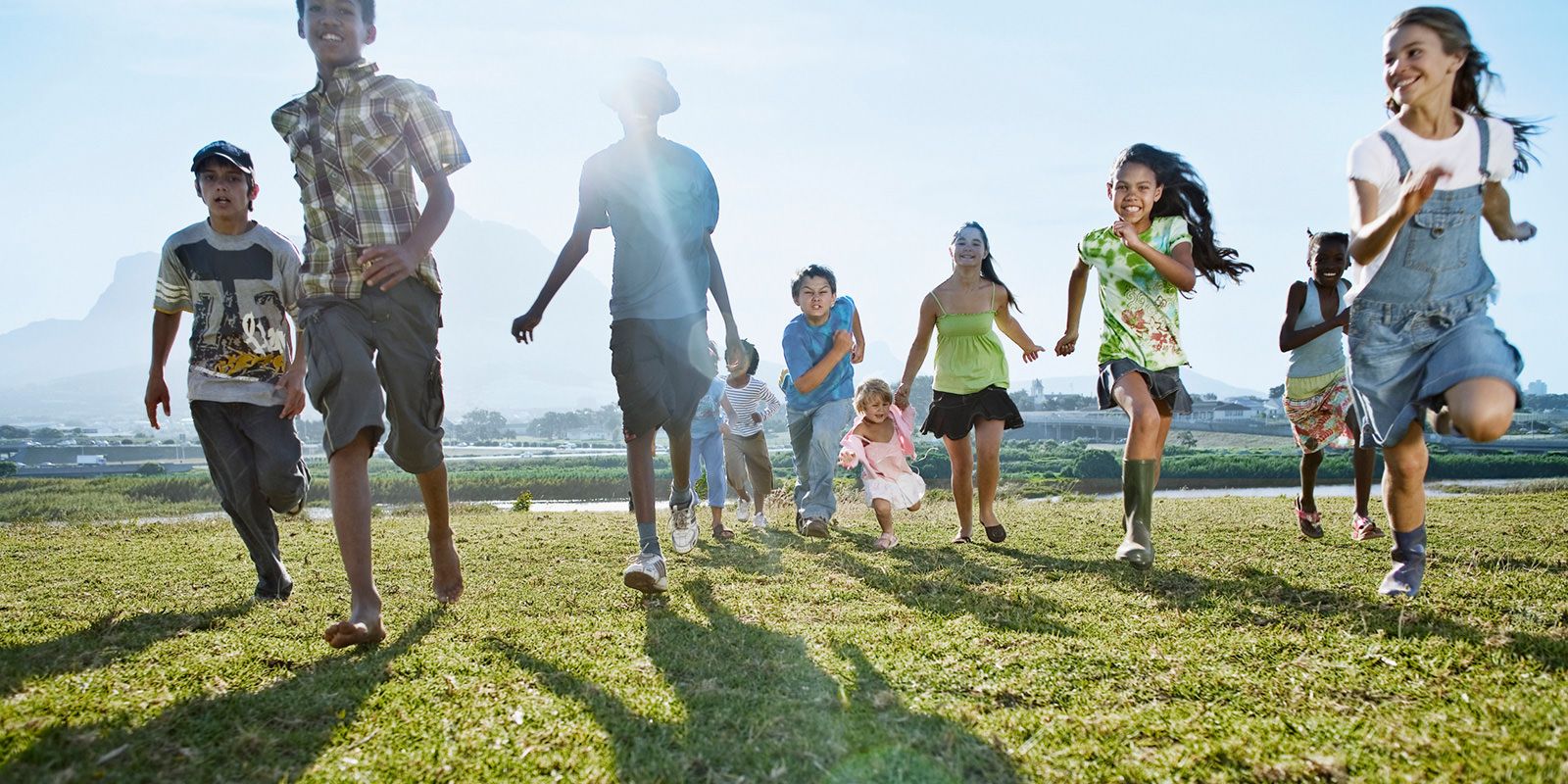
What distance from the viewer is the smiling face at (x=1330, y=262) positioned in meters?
6.10

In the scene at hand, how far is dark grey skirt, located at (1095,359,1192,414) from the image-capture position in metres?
4.81

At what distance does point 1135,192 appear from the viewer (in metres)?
4.79

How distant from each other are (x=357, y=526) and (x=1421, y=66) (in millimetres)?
4007

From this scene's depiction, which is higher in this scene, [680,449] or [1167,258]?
[1167,258]

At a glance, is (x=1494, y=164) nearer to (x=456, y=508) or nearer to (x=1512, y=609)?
(x=1512, y=609)

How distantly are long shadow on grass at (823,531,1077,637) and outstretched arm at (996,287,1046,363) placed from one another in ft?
5.06

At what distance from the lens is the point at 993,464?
617 cm

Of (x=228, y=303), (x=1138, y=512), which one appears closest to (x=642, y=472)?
(x=228, y=303)

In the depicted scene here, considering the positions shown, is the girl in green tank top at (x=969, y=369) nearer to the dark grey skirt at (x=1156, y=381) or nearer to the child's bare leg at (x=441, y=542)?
the dark grey skirt at (x=1156, y=381)

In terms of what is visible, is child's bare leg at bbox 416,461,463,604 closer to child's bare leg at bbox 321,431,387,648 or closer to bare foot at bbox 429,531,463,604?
bare foot at bbox 429,531,463,604

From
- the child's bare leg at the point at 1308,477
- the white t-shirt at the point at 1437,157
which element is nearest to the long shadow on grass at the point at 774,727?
the white t-shirt at the point at 1437,157

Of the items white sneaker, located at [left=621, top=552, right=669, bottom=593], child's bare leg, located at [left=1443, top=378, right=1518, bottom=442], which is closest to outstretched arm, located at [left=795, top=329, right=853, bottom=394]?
white sneaker, located at [left=621, top=552, right=669, bottom=593]

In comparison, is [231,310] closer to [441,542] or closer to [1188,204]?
[441,542]

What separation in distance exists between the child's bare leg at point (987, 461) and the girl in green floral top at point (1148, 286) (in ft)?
3.48
